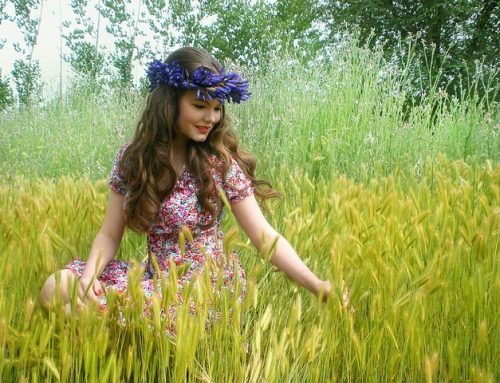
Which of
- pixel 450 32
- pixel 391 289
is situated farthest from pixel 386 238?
pixel 450 32

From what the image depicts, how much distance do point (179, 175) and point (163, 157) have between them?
0.09 m

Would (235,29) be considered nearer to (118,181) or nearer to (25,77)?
(25,77)

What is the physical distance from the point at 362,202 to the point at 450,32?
12956mm

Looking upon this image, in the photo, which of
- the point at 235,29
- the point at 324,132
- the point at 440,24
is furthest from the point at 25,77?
the point at 440,24

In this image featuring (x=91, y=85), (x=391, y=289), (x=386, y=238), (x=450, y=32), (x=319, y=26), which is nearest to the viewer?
(x=391, y=289)

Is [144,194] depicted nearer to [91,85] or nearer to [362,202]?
[362,202]

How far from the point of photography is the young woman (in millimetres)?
2143

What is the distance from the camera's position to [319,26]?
15.6 m

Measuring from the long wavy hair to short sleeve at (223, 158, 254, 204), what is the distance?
3 centimetres

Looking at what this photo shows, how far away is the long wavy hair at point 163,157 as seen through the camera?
7.09ft

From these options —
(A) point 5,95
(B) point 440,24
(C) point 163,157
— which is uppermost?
(B) point 440,24

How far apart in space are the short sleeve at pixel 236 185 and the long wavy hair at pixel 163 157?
0.03m

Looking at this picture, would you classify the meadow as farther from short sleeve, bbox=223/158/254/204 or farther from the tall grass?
short sleeve, bbox=223/158/254/204

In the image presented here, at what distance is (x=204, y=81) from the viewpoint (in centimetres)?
208
